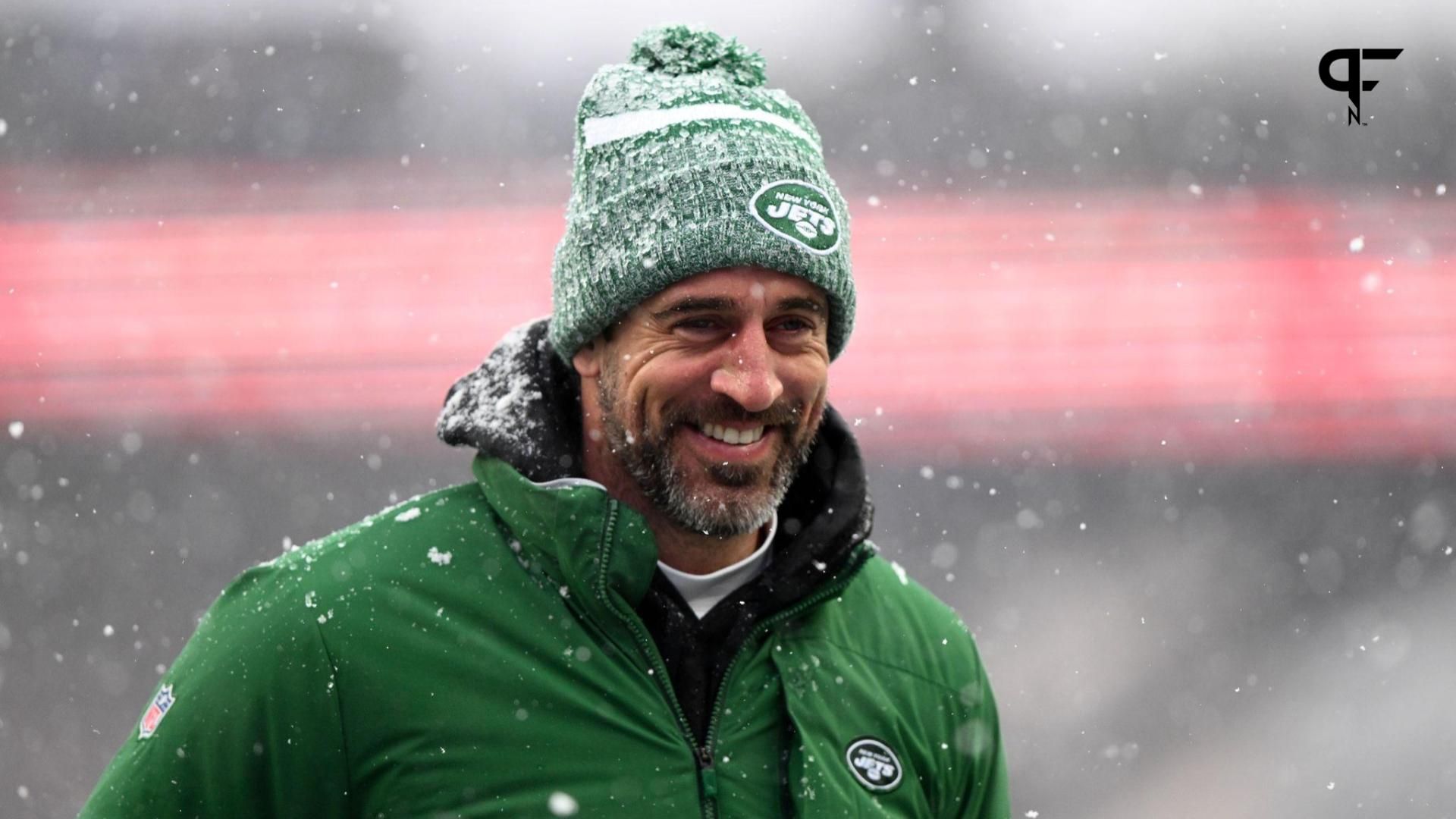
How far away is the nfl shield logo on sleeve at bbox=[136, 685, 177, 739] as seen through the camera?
91.4 inches

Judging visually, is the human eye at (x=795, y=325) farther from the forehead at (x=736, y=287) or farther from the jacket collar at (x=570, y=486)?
the jacket collar at (x=570, y=486)

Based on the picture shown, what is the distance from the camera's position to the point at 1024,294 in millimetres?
7699

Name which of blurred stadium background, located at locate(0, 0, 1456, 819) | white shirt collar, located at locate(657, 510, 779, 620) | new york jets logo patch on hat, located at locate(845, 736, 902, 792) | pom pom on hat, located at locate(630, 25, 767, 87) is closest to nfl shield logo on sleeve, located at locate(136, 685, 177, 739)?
white shirt collar, located at locate(657, 510, 779, 620)

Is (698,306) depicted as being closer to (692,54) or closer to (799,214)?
(799,214)

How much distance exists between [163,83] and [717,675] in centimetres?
674

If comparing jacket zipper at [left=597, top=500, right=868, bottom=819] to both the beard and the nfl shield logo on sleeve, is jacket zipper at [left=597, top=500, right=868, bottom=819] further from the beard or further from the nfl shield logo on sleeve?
the nfl shield logo on sleeve

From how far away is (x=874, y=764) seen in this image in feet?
8.42

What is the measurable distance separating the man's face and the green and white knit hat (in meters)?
0.05

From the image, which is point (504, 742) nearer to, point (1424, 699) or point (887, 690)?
point (887, 690)

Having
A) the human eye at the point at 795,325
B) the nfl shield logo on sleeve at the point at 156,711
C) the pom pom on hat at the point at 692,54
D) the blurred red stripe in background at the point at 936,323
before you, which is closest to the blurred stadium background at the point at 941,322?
the blurred red stripe in background at the point at 936,323

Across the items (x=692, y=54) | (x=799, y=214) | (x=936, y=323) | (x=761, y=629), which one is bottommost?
(x=761, y=629)

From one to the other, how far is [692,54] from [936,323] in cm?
484

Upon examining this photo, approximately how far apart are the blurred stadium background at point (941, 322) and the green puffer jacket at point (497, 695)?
4.66m

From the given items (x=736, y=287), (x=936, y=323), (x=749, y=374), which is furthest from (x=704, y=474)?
(x=936, y=323)
